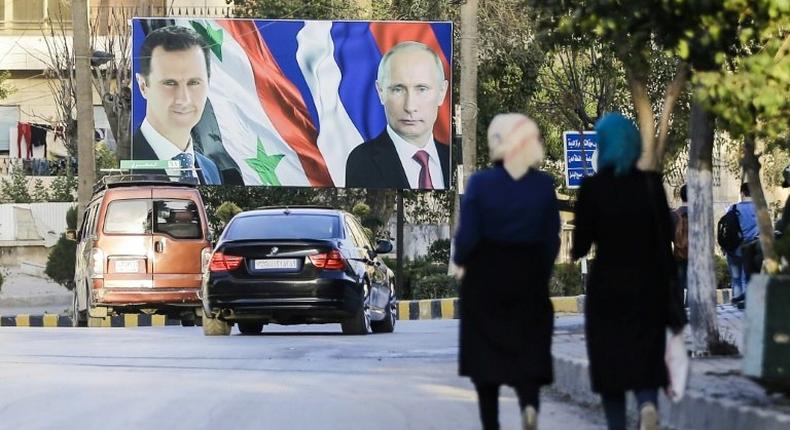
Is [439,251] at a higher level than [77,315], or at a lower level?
higher

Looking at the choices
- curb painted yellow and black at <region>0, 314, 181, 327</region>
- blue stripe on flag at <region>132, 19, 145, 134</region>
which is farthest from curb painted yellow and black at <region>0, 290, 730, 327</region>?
blue stripe on flag at <region>132, 19, 145, 134</region>

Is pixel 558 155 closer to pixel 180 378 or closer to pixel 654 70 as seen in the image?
pixel 654 70

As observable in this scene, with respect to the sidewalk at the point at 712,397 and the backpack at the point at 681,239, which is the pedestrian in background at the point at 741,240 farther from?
the sidewalk at the point at 712,397

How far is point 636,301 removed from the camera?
833 centimetres

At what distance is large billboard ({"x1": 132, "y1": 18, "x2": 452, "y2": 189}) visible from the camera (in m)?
35.1

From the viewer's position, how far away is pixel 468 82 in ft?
103

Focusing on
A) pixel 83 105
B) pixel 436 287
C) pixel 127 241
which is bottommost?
pixel 436 287

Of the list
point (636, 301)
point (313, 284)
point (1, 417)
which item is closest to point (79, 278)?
point (313, 284)

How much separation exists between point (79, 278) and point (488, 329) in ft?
63.3

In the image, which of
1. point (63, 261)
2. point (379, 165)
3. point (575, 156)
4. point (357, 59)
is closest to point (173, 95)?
point (357, 59)

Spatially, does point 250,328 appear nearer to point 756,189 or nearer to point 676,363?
point 756,189

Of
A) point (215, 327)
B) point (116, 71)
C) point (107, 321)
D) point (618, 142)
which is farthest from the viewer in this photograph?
point (116, 71)

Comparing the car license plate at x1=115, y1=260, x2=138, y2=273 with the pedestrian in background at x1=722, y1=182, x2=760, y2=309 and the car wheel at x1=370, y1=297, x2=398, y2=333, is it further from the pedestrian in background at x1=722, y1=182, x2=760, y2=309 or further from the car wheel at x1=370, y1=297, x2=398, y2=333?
the pedestrian in background at x1=722, y1=182, x2=760, y2=309

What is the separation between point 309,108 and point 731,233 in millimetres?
14334
